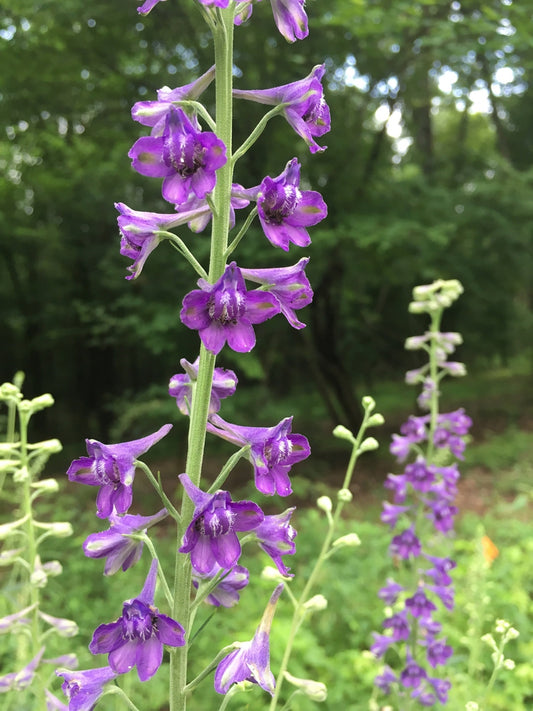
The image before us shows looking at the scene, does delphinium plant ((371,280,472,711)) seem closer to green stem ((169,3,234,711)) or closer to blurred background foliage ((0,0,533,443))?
green stem ((169,3,234,711))

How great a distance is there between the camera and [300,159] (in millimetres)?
8477

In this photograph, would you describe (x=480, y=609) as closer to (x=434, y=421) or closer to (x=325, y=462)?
(x=434, y=421)

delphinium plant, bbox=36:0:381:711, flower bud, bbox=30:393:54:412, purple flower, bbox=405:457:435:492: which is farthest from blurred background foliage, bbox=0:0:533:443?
delphinium plant, bbox=36:0:381:711

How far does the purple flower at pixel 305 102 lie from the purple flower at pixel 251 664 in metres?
1.07

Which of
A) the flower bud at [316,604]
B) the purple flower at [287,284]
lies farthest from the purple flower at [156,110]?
the flower bud at [316,604]

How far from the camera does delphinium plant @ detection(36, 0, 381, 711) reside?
1186 mm

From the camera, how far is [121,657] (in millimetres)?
1209

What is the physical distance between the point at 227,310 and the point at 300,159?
25.6 ft

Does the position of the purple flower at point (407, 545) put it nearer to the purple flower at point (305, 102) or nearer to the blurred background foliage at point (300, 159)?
the purple flower at point (305, 102)

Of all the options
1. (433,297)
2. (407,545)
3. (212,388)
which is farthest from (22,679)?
(433,297)

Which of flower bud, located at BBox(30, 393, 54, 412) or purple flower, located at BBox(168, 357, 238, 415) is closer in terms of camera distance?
purple flower, located at BBox(168, 357, 238, 415)

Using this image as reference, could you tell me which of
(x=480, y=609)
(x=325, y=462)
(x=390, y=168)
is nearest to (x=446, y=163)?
(x=390, y=168)

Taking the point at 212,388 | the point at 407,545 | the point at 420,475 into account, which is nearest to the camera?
the point at 212,388

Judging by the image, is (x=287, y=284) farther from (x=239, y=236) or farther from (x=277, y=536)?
(x=277, y=536)
